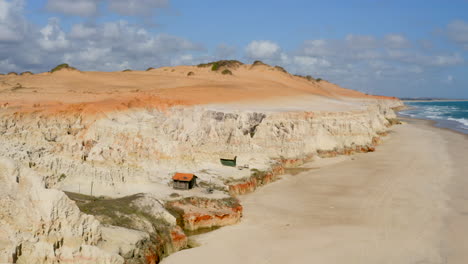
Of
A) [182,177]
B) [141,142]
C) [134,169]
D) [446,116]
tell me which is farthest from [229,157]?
[446,116]

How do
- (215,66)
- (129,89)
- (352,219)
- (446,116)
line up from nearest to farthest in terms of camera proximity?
1. (352,219)
2. (129,89)
3. (215,66)
4. (446,116)

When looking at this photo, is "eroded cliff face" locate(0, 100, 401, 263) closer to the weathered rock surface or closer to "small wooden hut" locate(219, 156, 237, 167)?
the weathered rock surface

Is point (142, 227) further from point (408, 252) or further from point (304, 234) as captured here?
point (408, 252)

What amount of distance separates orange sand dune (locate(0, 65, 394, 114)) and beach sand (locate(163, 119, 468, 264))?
12703 millimetres

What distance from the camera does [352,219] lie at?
1875 centimetres

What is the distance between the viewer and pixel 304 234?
55.0 feet

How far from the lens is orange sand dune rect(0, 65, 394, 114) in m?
27.8

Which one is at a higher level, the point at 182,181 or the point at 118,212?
the point at 182,181

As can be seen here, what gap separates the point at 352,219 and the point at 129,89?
115ft

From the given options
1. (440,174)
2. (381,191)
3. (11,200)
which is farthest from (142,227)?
(440,174)

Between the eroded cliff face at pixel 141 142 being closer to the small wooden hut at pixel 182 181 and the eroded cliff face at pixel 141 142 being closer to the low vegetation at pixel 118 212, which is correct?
the small wooden hut at pixel 182 181

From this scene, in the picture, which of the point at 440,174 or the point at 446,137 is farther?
the point at 446,137

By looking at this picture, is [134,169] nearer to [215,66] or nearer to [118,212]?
[118,212]

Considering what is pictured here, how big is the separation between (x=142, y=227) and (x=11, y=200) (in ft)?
13.8
